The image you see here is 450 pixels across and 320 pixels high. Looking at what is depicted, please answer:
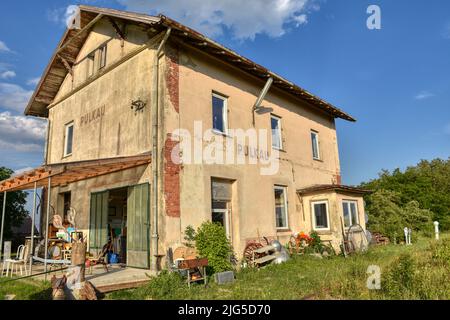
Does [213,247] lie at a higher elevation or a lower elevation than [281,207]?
lower

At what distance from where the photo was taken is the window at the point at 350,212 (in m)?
14.5

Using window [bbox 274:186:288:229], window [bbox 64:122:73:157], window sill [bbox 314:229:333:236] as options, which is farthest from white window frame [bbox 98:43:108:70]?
window sill [bbox 314:229:333:236]

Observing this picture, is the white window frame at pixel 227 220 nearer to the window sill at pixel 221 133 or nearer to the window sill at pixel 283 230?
the window sill at pixel 221 133

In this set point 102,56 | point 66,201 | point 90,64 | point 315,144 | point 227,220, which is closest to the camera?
point 227,220

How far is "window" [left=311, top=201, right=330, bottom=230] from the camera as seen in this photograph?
46.3 ft

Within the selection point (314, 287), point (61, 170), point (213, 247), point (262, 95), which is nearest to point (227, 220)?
point (213, 247)

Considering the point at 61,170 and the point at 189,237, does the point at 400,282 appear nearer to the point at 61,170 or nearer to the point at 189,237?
the point at 189,237

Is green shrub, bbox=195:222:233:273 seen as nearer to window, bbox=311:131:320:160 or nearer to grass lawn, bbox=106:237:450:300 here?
→ grass lawn, bbox=106:237:450:300

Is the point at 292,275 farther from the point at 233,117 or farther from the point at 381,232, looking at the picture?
the point at 381,232

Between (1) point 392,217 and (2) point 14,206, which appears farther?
(2) point 14,206

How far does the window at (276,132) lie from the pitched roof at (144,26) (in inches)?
54.1

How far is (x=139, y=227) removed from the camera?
31.3 feet

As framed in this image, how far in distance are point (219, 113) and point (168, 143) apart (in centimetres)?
287
